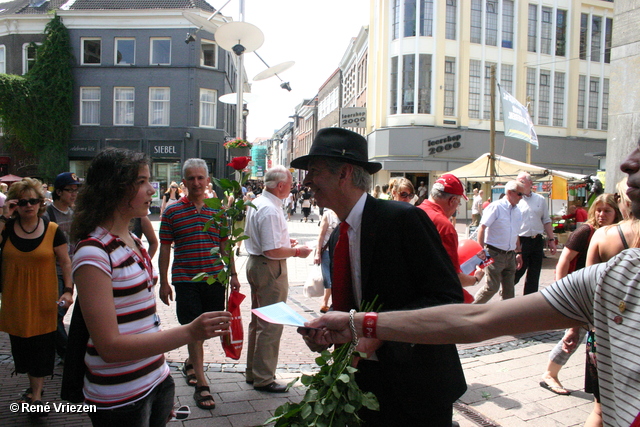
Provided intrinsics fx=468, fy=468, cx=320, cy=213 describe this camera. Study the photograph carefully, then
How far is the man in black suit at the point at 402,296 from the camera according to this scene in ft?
6.45

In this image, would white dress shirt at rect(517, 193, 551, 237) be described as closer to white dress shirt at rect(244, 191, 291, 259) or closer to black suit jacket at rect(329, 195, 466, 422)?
white dress shirt at rect(244, 191, 291, 259)

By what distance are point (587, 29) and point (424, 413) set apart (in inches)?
1324

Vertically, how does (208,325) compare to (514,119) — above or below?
below

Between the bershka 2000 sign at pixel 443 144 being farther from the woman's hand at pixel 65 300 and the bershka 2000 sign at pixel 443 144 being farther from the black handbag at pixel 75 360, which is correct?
the black handbag at pixel 75 360

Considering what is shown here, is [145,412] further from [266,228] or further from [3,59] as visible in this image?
[3,59]

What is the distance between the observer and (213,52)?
29.5 metres

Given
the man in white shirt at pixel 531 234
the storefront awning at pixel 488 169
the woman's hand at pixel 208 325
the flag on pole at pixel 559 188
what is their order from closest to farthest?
1. the woman's hand at pixel 208 325
2. the man in white shirt at pixel 531 234
3. the flag on pole at pixel 559 188
4. the storefront awning at pixel 488 169

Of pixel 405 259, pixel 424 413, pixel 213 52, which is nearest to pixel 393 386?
pixel 424 413

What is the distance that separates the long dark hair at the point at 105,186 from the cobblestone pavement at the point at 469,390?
65.9 inches

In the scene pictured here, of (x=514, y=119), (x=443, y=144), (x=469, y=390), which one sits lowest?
(x=469, y=390)

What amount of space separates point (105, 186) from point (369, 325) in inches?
53.0

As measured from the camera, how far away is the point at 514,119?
14.3 meters

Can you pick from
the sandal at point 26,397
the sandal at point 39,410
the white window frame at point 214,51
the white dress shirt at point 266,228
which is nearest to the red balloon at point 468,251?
the white dress shirt at point 266,228

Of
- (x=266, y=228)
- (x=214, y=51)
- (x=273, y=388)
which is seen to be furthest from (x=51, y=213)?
(x=214, y=51)
